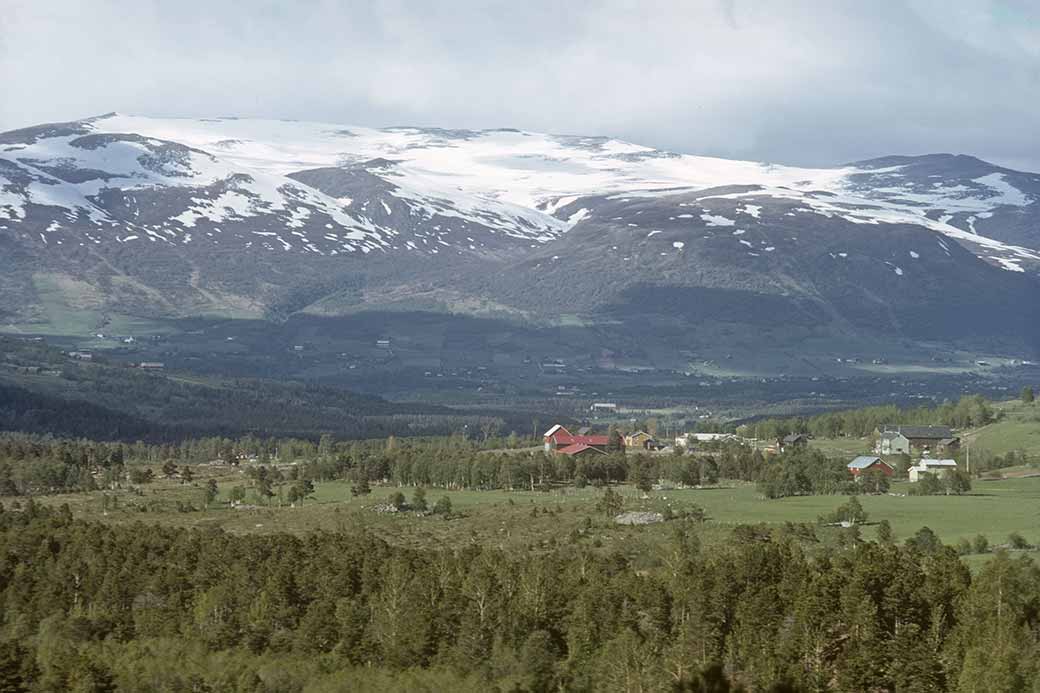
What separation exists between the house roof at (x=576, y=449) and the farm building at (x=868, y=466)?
24385 mm

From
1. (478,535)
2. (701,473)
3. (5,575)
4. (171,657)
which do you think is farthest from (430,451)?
(171,657)

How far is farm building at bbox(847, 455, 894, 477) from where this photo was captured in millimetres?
105738

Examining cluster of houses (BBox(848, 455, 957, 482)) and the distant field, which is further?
the distant field

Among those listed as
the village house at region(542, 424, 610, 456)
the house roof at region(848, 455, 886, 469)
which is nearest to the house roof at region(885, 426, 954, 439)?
the house roof at region(848, 455, 886, 469)

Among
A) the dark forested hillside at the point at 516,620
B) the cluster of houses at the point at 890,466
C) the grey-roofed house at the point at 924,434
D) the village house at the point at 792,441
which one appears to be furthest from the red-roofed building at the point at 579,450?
the dark forested hillside at the point at 516,620

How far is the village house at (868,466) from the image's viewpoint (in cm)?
10545

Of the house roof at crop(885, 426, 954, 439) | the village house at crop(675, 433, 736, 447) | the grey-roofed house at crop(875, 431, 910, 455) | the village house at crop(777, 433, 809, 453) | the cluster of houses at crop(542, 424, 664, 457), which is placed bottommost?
the village house at crop(675, 433, 736, 447)

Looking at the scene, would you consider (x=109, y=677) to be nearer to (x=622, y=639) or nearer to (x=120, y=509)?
(x=622, y=639)

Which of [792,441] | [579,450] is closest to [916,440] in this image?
[792,441]

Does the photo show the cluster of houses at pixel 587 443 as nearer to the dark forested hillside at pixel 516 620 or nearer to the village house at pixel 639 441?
the village house at pixel 639 441

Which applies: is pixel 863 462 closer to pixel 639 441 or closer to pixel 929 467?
pixel 929 467

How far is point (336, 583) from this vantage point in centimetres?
6412

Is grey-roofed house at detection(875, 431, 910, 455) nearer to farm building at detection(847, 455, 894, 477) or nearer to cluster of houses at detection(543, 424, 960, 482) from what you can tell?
cluster of houses at detection(543, 424, 960, 482)

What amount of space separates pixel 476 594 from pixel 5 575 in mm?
20873
